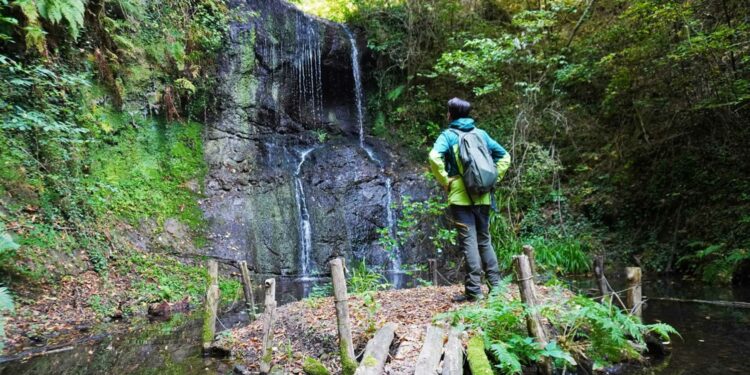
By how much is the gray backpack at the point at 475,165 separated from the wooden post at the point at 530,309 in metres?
0.92

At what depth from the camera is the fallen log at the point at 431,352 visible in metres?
2.93

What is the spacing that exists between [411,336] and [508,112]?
9.53m

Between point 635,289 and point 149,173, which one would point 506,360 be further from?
point 149,173

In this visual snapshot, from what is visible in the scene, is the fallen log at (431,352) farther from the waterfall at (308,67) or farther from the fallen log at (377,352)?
the waterfall at (308,67)

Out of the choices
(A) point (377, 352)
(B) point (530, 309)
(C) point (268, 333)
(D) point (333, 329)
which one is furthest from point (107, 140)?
(B) point (530, 309)

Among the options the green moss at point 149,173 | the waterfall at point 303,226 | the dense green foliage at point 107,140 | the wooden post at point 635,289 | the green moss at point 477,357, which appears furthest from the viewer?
the waterfall at point 303,226

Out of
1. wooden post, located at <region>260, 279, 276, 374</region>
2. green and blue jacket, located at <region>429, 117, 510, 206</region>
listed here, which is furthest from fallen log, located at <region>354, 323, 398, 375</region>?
green and blue jacket, located at <region>429, 117, 510, 206</region>

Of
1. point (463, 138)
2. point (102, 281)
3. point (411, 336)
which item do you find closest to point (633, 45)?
point (463, 138)

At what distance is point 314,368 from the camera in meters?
3.68

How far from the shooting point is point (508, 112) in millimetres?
11898

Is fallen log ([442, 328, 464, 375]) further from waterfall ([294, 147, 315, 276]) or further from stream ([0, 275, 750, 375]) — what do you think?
waterfall ([294, 147, 315, 276])

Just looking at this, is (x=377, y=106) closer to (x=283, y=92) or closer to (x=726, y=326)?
(x=283, y=92)

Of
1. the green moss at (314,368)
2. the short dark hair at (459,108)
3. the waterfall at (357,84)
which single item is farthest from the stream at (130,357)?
the waterfall at (357,84)

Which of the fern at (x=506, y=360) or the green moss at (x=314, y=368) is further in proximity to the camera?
the green moss at (x=314, y=368)
